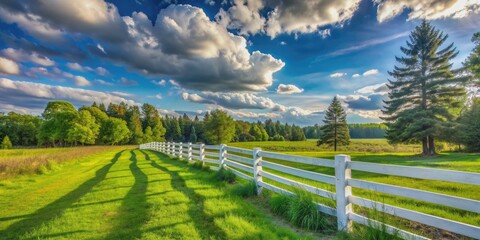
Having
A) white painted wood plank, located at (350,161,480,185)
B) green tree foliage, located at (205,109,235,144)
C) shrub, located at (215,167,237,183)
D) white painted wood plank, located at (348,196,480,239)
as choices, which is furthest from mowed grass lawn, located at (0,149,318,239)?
green tree foliage, located at (205,109,235,144)

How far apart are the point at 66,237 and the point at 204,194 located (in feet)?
10.1

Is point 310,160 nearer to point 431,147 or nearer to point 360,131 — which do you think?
point 431,147

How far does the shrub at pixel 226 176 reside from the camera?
8.49 metres

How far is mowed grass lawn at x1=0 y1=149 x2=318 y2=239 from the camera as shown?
4.15 meters

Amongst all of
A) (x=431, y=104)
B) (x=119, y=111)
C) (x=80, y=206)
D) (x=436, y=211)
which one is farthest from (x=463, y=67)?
(x=119, y=111)

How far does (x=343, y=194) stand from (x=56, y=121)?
59897 mm

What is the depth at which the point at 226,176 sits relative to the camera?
849 cm

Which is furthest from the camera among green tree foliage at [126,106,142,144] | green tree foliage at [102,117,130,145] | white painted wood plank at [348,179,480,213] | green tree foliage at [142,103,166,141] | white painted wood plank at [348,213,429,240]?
green tree foliage at [142,103,166,141]

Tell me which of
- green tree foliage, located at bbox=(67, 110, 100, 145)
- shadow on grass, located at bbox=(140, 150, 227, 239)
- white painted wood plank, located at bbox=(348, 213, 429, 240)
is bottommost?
shadow on grass, located at bbox=(140, 150, 227, 239)

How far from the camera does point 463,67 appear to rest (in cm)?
2503

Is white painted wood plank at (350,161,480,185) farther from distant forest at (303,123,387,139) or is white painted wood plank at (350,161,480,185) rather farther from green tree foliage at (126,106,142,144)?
distant forest at (303,123,387,139)

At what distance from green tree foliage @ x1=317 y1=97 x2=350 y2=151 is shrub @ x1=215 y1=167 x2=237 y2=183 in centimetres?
4521

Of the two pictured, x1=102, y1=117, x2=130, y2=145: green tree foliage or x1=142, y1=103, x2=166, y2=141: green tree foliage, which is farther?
x1=142, y1=103, x2=166, y2=141: green tree foliage

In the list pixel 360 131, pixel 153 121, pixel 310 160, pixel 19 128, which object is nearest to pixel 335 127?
pixel 310 160
